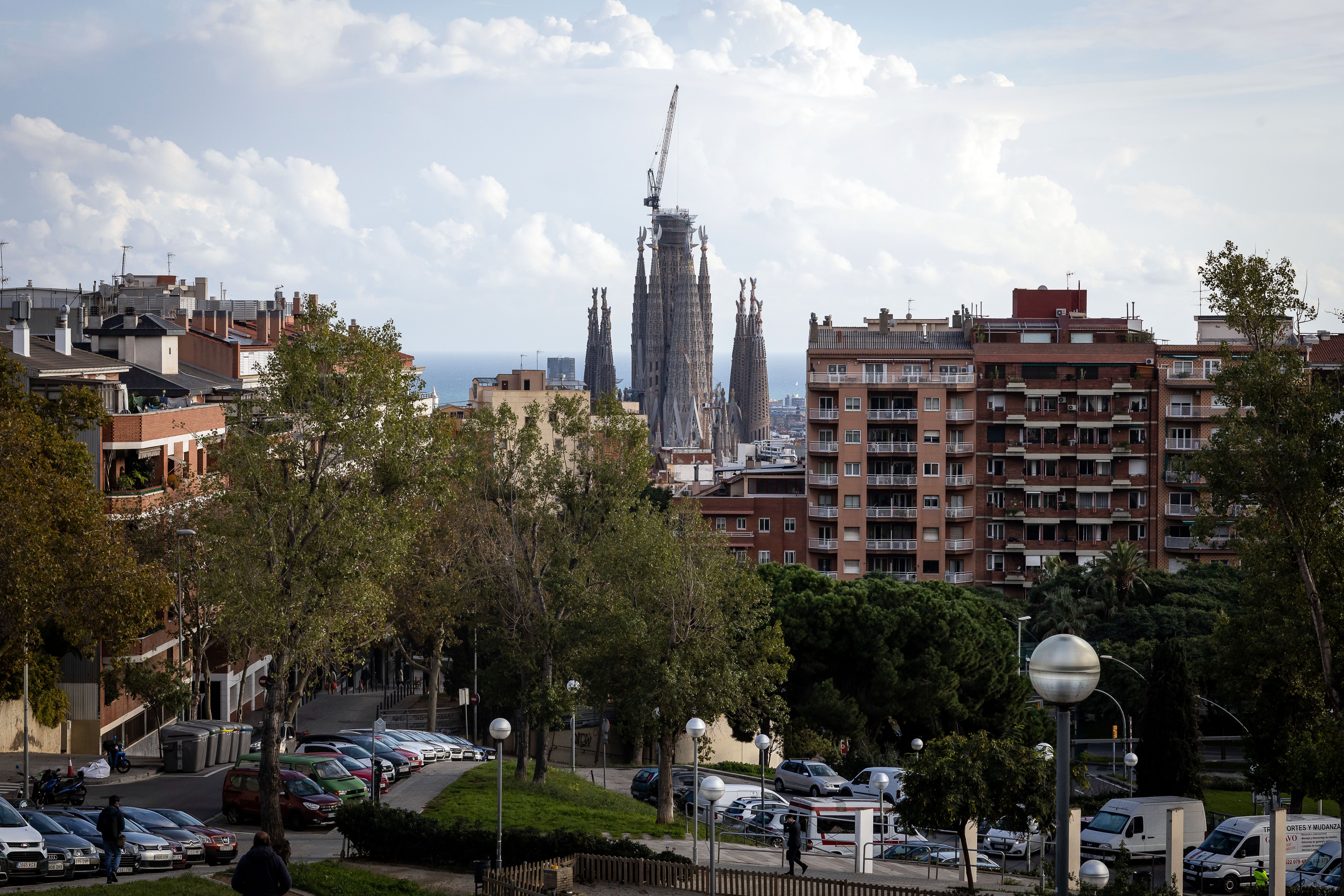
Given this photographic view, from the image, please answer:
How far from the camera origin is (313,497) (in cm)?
2747

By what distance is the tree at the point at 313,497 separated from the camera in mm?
27266

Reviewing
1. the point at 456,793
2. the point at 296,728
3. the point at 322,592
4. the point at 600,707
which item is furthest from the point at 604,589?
the point at 296,728

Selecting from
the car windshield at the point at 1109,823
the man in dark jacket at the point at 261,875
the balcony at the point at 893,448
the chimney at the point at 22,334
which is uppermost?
the chimney at the point at 22,334

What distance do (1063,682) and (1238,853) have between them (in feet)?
76.4

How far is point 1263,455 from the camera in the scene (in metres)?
27.7

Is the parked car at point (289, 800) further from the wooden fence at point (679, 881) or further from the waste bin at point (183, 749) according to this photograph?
the waste bin at point (183, 749)

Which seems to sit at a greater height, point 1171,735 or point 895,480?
point 895,480

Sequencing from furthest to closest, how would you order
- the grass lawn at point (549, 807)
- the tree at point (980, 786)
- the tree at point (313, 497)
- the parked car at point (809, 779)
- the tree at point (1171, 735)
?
1. the tree at point (1171, 735)
2. the parked car at point (809, 779)
3. the grass lawn at point (549, 807)
4. the tree at point (313, 497)
5. the tree at point (980, 786)

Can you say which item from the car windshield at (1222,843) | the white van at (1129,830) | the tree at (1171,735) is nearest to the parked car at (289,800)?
the white van at (1129,830)

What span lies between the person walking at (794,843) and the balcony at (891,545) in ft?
187

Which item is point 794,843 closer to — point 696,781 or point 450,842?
point 696,781

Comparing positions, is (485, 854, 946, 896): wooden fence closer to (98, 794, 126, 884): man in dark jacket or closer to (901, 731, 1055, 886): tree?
(901, 731, 1055, 886): tree

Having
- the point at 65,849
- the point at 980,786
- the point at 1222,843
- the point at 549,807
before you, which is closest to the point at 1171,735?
the point at 1222,843

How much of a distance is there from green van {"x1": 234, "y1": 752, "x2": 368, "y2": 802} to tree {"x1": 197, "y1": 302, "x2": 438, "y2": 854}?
417 centimetres
